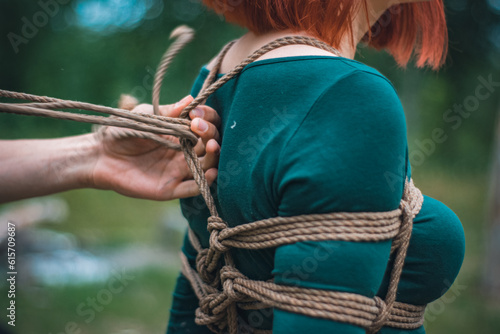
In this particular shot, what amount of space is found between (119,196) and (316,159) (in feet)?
14.3

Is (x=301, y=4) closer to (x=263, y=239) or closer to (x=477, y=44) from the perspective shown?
(x=263, y=239)

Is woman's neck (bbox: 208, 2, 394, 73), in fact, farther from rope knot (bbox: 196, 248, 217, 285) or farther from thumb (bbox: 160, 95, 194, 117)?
rope knot (bbox: 196, 248, 217, 285)

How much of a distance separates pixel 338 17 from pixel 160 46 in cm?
503

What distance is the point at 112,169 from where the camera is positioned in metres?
0.93

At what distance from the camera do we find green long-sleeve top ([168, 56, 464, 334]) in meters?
0.56

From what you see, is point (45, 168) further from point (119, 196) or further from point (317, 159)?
point (119, 196)

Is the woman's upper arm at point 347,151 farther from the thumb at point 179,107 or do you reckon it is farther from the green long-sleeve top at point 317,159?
the thumb at point 179,107

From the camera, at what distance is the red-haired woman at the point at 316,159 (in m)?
0.56

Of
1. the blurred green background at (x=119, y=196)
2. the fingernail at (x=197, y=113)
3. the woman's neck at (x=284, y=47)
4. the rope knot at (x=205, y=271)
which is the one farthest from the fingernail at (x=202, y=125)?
the blurred green background at (x=119, y=196)

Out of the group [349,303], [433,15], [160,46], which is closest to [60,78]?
[160,46]

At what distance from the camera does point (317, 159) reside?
55 cm

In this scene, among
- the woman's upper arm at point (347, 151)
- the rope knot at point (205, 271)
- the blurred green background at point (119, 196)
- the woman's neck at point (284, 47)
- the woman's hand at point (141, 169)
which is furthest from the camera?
the blurred green background at point (119, 196)

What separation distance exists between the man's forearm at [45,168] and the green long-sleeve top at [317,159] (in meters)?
0.45

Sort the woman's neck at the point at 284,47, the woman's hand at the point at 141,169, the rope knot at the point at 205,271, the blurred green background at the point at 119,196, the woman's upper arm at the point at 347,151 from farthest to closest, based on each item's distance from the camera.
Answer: the blurred green background at the point at 119,196, the woman's hand at the point at 141,169, the rope knot at the point at 205,271, the woman's neck at the point at 284,47, the woman's upper arm at the point at 347,151
